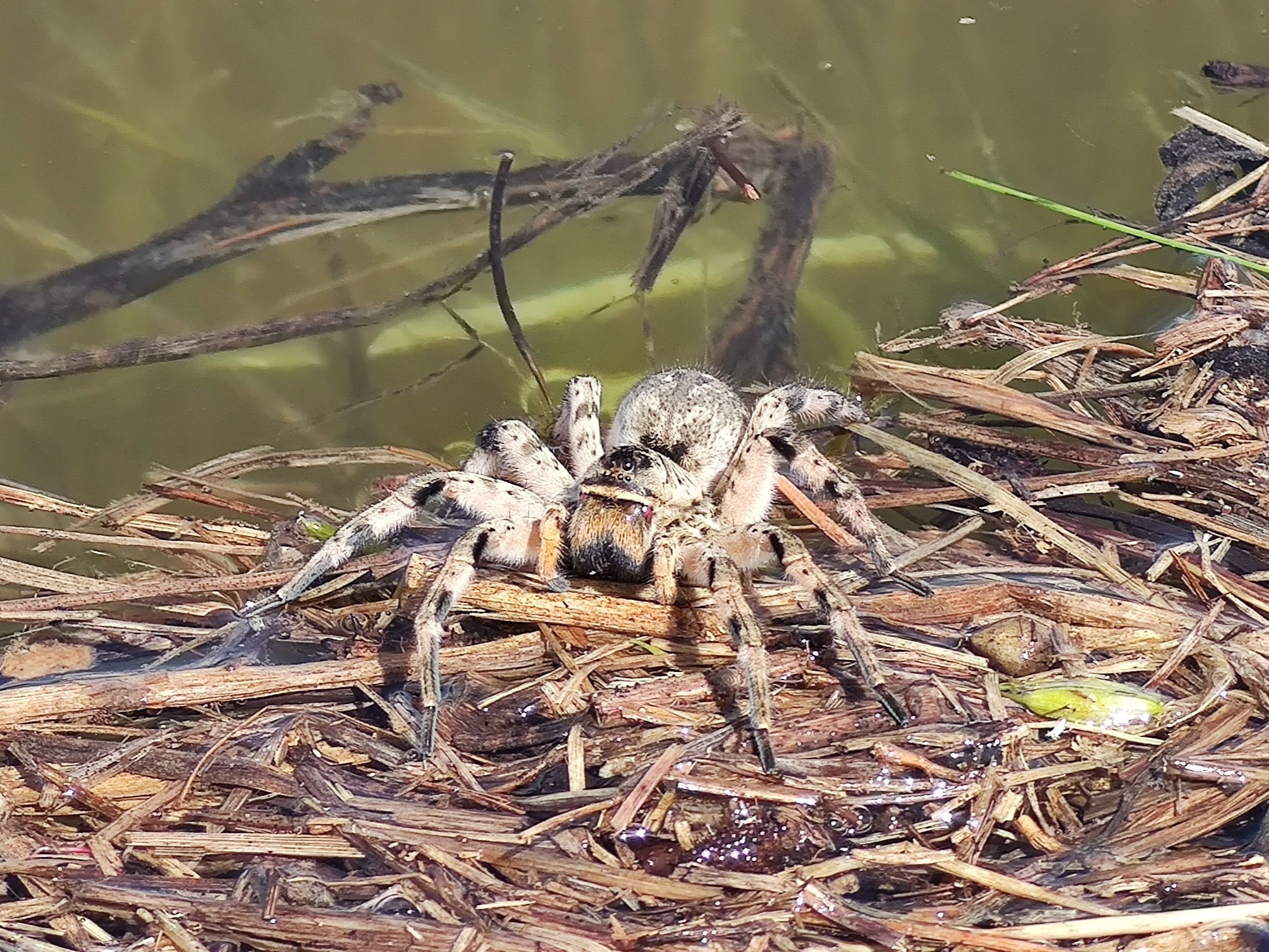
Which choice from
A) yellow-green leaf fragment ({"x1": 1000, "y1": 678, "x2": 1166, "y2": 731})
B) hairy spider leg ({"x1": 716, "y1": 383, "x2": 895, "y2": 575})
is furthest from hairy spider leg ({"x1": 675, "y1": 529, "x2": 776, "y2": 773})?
yellow-green leaf fragment ({"x1": 1000, "y1": 678, "x2": 1166, "y2": 731})

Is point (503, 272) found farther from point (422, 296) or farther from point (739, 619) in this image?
point (739, 619)

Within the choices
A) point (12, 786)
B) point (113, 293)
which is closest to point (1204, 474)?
point (12, 786)

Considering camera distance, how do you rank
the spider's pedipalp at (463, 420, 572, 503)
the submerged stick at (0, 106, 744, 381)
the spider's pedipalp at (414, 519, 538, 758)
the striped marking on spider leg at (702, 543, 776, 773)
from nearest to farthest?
the striped marking on spider leg at (702, 543, 776, 773) → the spider's pedipalp at (414, 519, 538, 758) → the spider's pedipalp at (463, 420, 572, 503) → the submerged stick at (0, 106, 744, 381)

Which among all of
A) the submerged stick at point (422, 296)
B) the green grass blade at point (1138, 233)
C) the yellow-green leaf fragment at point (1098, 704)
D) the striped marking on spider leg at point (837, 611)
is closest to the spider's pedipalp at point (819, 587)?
the striped marking on spider leg at point (837, 611)

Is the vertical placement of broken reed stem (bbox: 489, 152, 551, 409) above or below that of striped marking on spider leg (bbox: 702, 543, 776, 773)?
above

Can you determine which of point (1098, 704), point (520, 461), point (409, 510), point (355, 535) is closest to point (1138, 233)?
point (1098, 704)

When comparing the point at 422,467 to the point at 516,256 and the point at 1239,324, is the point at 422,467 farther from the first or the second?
the point at 1239,324

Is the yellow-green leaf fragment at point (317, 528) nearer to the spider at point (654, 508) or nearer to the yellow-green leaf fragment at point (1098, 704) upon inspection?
the spider at point (654, 508)

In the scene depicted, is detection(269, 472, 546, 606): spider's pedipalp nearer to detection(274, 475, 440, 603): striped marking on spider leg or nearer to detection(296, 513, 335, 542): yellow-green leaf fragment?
detection(274, 475, 440, 603): striped marking on spider leg
